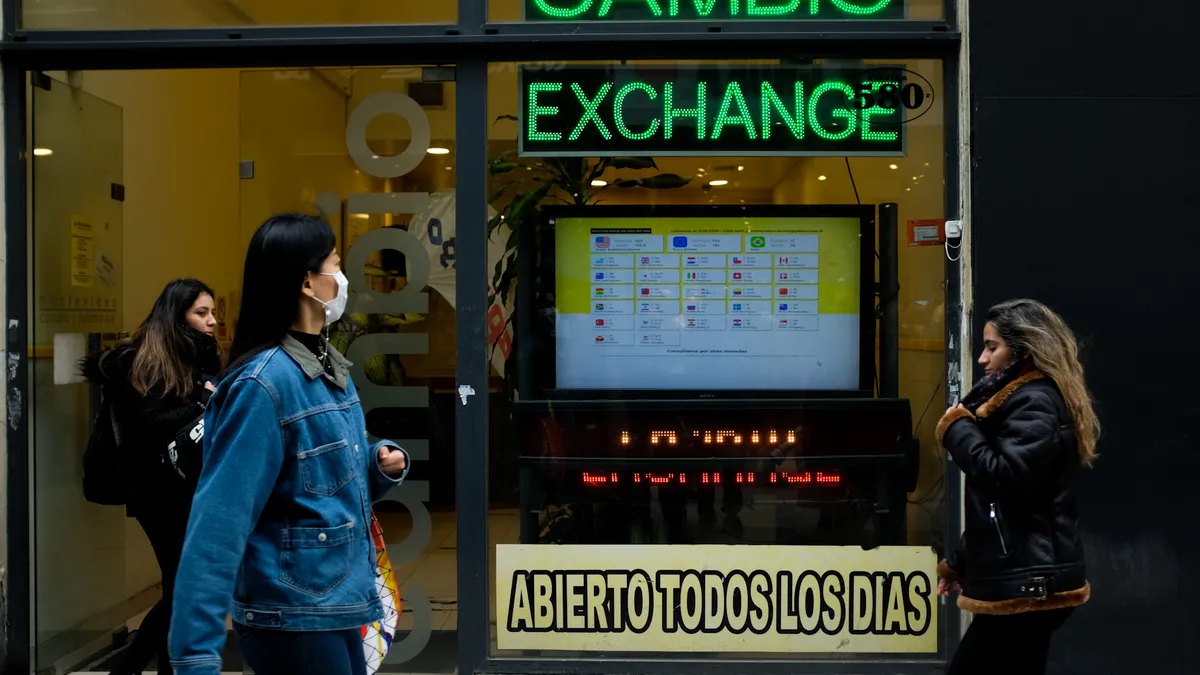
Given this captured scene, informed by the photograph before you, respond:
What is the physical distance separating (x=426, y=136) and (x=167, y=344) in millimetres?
1508

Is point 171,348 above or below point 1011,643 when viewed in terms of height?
above

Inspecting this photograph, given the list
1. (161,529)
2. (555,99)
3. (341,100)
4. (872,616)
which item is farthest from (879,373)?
(161,529)

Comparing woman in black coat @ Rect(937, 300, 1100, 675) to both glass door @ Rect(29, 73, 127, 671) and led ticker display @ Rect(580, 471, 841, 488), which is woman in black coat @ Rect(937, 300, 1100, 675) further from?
glass door @ Rect(29, 73, 127, 671)

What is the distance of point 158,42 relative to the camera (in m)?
5.11

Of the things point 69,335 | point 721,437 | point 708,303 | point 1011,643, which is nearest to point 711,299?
point 708,303

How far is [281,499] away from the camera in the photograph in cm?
242

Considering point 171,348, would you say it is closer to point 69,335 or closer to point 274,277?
point 69,335

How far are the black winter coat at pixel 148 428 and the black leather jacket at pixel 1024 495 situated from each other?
10.1ft

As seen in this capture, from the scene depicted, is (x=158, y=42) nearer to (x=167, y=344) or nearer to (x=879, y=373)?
(x=167, y=344)

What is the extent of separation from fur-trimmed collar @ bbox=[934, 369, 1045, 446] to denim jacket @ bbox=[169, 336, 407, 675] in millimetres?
2054

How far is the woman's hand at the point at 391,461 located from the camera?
2668 millimetres

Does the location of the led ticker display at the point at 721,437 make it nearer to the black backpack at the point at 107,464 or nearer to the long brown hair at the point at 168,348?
the long brown hair at the point at 168,348

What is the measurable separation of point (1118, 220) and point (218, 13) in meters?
4.19

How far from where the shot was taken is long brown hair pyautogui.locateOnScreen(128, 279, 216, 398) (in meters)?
4.62
